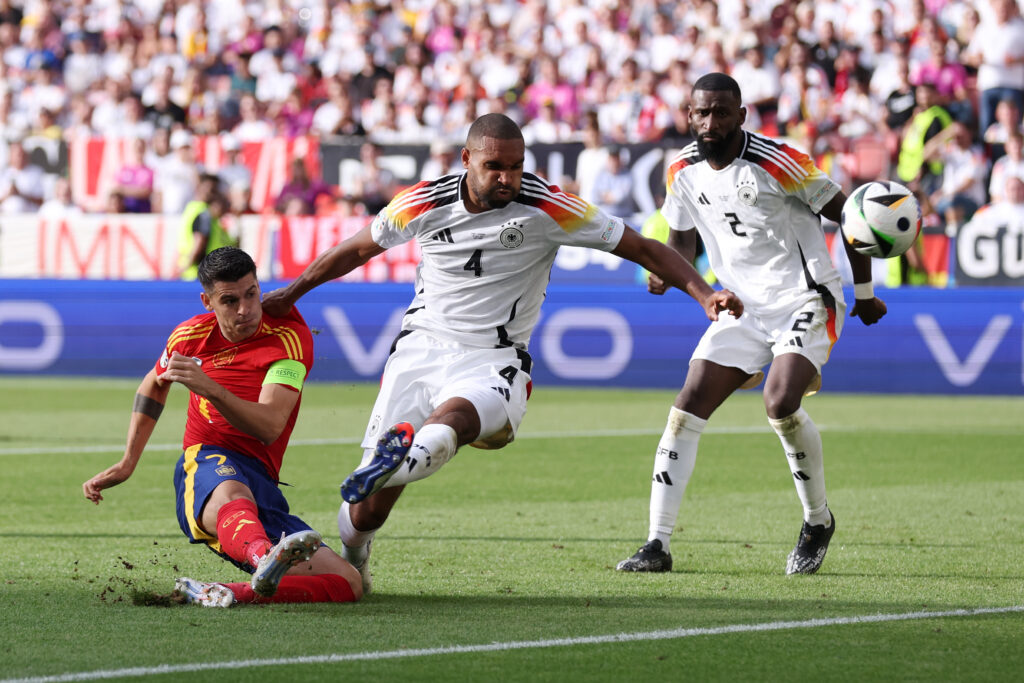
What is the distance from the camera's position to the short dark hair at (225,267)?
5.84 metres

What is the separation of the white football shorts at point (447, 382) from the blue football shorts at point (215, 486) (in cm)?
41

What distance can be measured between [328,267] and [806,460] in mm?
2398

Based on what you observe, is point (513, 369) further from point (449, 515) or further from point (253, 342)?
point (449, 515)

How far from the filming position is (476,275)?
6188mm

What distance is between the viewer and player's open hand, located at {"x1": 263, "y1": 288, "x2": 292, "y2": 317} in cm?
615

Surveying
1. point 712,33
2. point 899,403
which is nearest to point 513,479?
point 899,403

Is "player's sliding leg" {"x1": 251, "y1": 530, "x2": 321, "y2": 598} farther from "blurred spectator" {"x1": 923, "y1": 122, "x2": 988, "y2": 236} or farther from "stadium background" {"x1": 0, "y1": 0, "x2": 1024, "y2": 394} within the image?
"blurred spectator" {"x1": 923, "y1": 122, "x2": 988, "y2": 236}

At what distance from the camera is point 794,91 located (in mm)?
19000

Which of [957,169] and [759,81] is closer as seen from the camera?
[957,169]

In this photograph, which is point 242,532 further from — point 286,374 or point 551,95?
point 551,95

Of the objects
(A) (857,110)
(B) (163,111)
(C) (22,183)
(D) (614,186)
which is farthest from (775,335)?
(B) (163,111)

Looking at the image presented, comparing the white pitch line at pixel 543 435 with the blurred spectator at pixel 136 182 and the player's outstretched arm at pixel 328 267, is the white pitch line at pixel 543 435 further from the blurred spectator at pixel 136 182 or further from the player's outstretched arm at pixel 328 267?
the blurred spectator at pixel 136 182

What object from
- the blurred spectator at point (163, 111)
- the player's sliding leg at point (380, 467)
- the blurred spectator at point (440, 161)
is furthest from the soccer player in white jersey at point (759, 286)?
the blurred spectator at point (163, 111)

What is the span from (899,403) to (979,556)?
8064mm
